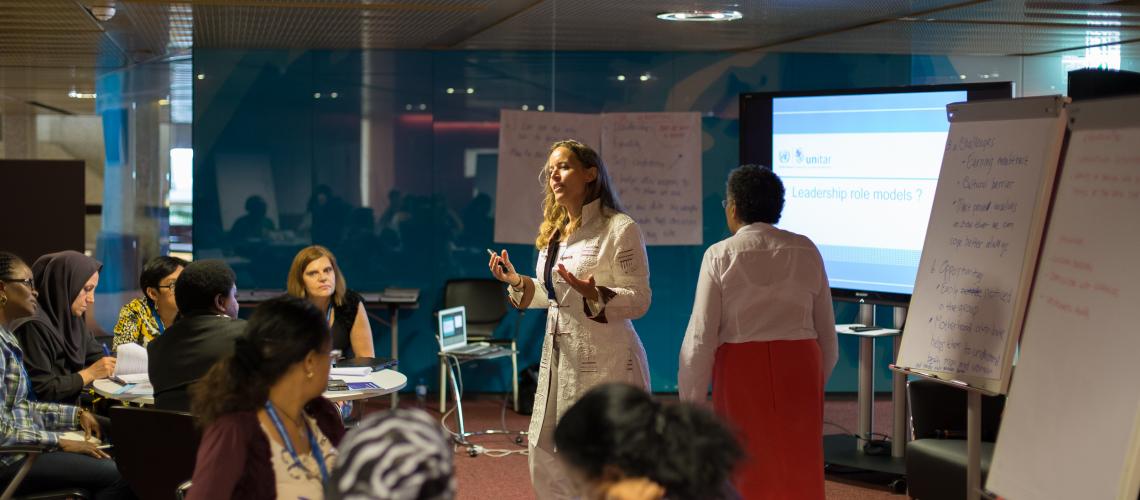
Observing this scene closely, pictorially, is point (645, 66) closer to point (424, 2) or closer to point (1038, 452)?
point (424, 2)

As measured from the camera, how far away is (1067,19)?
611 cm

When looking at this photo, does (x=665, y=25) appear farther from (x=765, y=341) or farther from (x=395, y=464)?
(x=395, y=464)

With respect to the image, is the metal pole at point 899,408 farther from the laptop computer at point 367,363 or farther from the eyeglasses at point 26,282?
the eyeglasses at point 26,282

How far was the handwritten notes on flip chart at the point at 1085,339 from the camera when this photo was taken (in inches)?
110

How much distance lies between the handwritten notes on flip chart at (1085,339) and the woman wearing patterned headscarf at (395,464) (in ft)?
6.86

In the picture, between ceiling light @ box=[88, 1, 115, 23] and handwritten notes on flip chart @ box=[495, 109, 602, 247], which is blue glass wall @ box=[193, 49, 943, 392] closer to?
handwritten notes on flip chart @ box=[495, 109, 602, 247]

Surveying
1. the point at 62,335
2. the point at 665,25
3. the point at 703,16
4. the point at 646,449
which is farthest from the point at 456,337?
the point at 646,449

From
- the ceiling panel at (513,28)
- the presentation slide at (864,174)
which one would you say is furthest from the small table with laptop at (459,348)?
the presentation slide at (864,174)

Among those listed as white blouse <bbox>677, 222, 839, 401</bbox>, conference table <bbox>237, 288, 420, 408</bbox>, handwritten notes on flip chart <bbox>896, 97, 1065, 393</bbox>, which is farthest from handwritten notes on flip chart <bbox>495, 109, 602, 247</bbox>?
handwritten notes on flip chart <bbox>896, 97, 1065, 393</bbox>

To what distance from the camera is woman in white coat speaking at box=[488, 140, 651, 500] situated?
3.75 m

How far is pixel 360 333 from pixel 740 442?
12.2ft

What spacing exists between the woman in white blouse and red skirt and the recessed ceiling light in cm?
239

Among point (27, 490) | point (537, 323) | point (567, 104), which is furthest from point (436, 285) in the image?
point (27, 490)

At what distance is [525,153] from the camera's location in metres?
7.43
